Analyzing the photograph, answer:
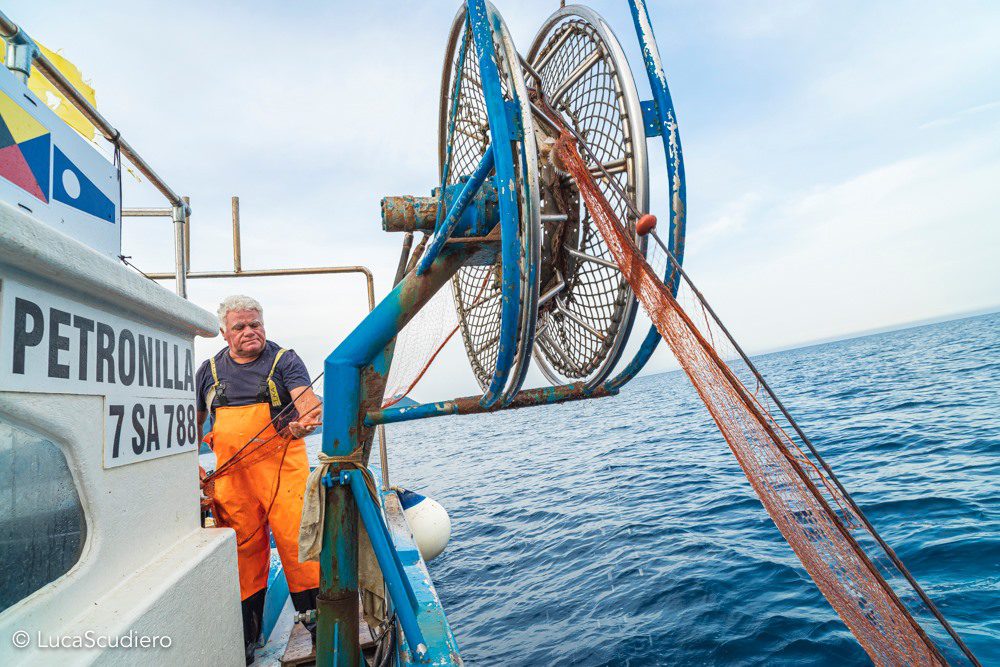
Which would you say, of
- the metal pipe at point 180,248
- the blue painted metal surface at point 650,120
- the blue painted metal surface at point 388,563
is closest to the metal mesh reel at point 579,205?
the blue painted metal surface at point 650,120

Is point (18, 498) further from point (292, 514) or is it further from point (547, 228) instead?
point (547, 228)

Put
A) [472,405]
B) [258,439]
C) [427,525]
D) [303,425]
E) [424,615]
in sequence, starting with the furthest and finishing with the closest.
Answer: [427,525] → [258,439] → [303,425] → [424,615] → [472,405]

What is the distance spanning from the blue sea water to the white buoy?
2.80 ft

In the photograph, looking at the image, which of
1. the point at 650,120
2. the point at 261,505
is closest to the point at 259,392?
the point at 261,505

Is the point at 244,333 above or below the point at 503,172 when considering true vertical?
below

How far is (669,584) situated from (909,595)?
193cm

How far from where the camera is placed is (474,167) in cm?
314

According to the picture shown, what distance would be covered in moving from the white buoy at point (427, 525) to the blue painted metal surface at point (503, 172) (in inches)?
145

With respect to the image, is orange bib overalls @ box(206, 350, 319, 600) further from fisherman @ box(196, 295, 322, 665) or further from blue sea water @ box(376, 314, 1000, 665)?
blue sea water @ box(376, 314, 1000, 665)

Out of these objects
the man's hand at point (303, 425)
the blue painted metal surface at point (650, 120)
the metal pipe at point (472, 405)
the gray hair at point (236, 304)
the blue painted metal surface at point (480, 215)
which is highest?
the blue painted metal surface at point (650, 120)

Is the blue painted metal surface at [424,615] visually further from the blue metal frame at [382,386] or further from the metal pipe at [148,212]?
the metal pipe at [148,212]

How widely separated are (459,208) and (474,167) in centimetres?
101

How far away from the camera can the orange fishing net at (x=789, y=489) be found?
1.53m

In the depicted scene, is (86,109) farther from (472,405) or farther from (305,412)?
(472,405)
